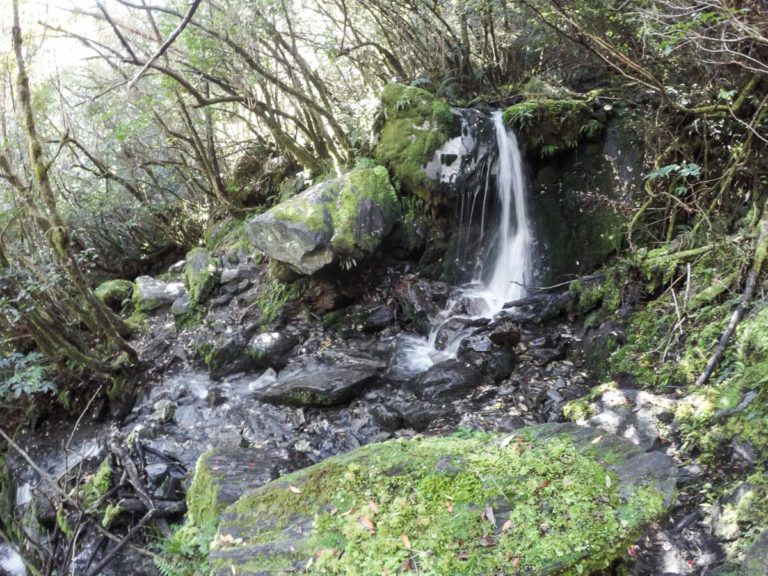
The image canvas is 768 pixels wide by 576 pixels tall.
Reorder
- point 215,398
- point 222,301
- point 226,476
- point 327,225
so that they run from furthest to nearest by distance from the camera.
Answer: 1. point 222,301
2. point 327,225
3. point 215,398
4. point 226,476

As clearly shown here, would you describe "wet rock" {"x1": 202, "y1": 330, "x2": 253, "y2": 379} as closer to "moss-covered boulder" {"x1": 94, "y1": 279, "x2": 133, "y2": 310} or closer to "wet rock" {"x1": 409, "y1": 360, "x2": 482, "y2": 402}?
"wet rock" {"x1": 409, "y1": 360, "x2": 482, "y2": 402}

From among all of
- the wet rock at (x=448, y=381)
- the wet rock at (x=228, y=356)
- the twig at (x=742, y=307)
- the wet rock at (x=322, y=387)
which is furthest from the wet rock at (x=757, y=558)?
the wet rock at (x=228, y=356)

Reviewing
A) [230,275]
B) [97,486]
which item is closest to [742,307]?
[97,486]

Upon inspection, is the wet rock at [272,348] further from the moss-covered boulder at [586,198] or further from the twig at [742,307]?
the twig at [742,307]

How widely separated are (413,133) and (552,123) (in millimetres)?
2169

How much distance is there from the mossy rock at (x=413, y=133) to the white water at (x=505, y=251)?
2.86 feet

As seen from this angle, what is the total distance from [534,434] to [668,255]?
3.56m

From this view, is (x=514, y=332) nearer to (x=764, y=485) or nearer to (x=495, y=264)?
(x=495, y=264)

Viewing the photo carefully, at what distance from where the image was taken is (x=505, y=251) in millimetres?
7977

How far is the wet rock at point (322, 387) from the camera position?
20.9 feet

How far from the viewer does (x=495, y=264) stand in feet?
26.2

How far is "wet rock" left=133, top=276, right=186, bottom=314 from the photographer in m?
9.41

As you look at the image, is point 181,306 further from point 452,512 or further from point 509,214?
point 452,512

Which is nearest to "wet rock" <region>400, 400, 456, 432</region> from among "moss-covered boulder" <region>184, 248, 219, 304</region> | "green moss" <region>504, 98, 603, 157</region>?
"green moss" <region>504, 98, 603, 157</region>
